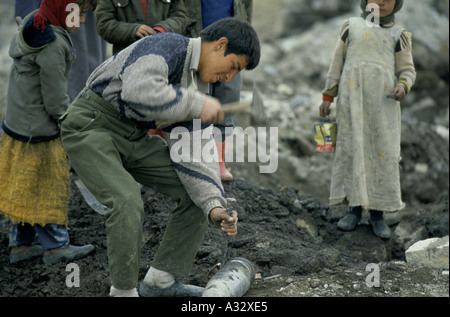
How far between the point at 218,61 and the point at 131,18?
5.42ft

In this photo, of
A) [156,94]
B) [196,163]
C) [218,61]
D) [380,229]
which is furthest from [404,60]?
[156,94]

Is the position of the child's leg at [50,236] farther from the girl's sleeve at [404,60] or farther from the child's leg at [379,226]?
the girl's sleeve at [404,60]

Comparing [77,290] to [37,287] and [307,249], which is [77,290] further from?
[307,249]

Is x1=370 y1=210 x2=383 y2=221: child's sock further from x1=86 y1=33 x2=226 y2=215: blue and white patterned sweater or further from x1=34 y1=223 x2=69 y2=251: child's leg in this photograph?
x1=34 y1=223 x2=69 y2=251: child's leg

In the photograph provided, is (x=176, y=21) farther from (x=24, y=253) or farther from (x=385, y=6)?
(x=24, y=253)

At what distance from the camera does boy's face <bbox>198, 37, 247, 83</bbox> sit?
3.08 meters

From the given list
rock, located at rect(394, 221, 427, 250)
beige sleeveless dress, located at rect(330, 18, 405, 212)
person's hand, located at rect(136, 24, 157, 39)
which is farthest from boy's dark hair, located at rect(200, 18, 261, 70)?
rock, located at rect(394, 221, 427, 250)

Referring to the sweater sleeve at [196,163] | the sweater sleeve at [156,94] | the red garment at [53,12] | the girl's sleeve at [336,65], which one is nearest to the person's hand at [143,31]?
the red garment at [53,12]

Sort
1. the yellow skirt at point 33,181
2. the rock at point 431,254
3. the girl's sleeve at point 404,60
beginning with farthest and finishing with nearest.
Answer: the girl's sleeve at point 404,60, the yellow skirt at point 33,181, the rock at point 431,254

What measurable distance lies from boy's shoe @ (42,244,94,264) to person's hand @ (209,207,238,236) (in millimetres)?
1411

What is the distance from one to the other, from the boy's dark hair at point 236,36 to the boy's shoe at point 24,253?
2.10 meters

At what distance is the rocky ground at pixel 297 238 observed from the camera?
3.49 meters

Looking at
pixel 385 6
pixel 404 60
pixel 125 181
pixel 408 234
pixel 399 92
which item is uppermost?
pixel 385 6

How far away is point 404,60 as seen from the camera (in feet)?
14.9
